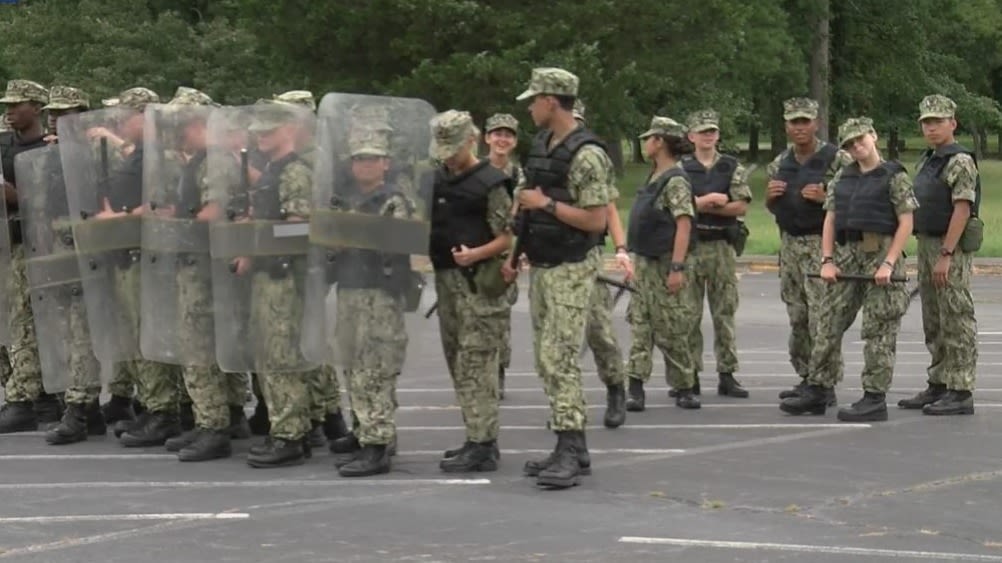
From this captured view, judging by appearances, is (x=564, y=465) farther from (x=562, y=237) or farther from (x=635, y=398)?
(x=635, y=398)

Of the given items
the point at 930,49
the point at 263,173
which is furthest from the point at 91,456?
the point at 930,49

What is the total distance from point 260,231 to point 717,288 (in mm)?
3987

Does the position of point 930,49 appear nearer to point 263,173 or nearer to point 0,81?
point 0,81

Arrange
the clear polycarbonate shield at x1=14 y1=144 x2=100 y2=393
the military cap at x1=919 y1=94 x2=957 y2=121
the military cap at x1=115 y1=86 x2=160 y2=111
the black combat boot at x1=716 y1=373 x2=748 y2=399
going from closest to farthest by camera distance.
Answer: the military cap at x1=115 y1=86 x2=160 y2=111
the clear polycarbonate shield at x1=14 y1=144 x2=100 y2=393
the military cap at x1=919 y1=94 x2=957 y2=121
the black combat boot at x1=716 y1=373 x2=748 y2=399

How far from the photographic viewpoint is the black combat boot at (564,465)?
8.70 m

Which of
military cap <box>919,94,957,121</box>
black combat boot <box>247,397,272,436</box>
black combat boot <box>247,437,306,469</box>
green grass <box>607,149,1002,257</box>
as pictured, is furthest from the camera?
green grass <box>607,149,1002,257</box>

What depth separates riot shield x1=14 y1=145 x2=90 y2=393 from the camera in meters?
10.5

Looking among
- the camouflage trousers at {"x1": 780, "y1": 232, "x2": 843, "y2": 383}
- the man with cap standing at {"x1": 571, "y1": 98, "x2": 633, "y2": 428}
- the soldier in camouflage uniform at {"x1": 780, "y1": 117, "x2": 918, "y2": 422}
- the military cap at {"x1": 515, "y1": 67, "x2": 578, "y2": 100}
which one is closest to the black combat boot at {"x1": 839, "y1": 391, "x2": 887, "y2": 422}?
the soldier in camouflage uniform at {"x1": 780, "y1": 117, "x2": 918, "y2": 422}

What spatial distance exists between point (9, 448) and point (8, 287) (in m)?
1.10

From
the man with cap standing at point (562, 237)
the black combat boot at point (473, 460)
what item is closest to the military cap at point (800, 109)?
the man with cap standing at point (562, 237)

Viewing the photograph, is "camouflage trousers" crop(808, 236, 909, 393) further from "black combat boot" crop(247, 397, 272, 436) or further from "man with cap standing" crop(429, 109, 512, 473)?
"black combat boot" crop(247, 397, 272, 436)

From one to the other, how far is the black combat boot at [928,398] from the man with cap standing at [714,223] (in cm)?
128

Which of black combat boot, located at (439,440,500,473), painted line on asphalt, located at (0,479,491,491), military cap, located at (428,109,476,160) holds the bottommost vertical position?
painted line on asphalt, located at (0,479,491,491)

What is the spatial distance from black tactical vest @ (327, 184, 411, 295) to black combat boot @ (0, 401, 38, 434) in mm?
3113
